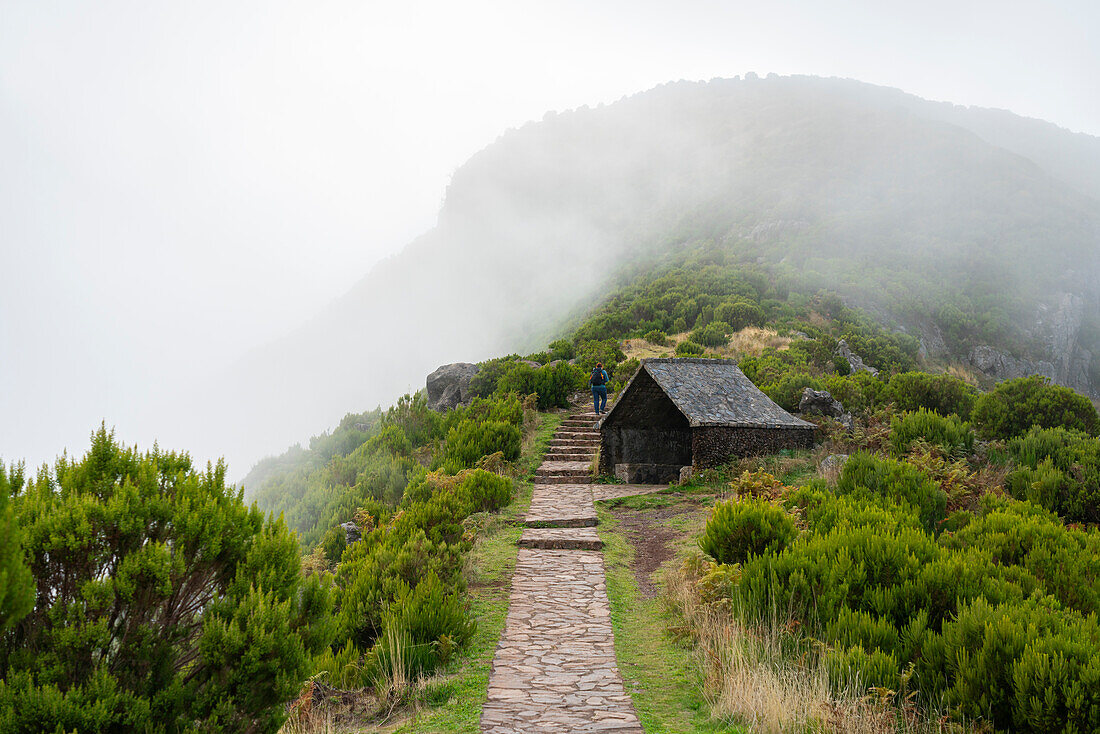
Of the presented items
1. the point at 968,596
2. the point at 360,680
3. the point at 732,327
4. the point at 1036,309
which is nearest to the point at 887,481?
the point at 968,596

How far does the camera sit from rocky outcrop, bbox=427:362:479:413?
72.7 ft

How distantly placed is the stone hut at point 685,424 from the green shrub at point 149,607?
9.47 meters

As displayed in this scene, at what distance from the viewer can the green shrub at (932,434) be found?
1151cm

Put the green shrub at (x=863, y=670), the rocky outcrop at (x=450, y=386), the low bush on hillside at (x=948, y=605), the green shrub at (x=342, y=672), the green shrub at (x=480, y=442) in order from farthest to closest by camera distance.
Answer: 1. the rocky outcrop at (x=450, y=386)
2. the green shrub at (x=480, y=442)
3. the green shrub at (x=342, y=672)
4. the green shrub at (x=863, y=670)
5. the low bush on hillside at (x=948, y=605)

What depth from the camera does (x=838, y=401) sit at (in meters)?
15.9

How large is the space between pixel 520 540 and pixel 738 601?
4.42m

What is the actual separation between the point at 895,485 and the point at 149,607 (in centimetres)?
866

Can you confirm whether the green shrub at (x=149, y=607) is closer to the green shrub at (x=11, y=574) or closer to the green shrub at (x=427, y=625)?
the green shrub at (x=11, y=574)

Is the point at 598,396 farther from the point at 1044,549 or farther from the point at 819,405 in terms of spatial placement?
the point at 1044,549

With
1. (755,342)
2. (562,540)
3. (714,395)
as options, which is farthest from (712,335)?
(562,540)

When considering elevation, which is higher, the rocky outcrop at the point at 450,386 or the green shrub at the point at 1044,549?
the rocky outcrop at the point at 450,386

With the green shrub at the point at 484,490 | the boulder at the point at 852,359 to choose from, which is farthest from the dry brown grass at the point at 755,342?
the green shrub at the point at 484,490

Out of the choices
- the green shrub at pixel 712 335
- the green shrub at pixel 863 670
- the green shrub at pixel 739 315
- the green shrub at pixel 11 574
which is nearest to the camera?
the green shrub at pixel 11 574

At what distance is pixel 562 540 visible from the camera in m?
9.12
